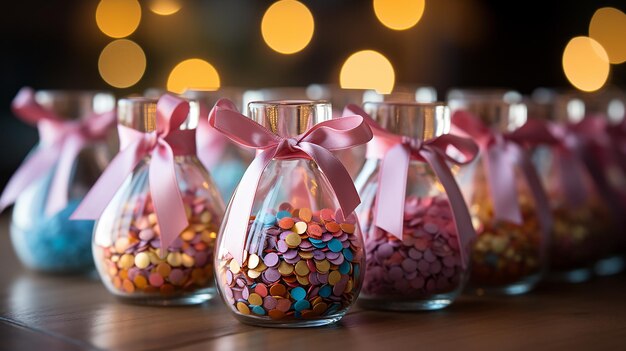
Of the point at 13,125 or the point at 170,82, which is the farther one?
the point at 170,82

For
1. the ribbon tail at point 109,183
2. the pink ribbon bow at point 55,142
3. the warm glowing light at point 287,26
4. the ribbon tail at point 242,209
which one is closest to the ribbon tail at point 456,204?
the ribbon tail at point 242,209

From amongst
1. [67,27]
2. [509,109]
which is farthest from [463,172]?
[67,27]

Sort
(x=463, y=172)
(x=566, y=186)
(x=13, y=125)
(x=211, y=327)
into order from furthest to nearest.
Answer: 1. (x=13, y=125)
2. (x=566, y=186)
3. (x=463, y=172)
4. (x=211, y=327)

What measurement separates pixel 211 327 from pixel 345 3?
1.80 m

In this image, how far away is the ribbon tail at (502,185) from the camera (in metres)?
1.17

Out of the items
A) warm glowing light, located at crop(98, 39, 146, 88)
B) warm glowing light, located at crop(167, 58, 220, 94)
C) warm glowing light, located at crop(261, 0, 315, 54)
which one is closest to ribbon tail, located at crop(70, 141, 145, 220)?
warm glowing light, located at crop(98, 39, 146, 88)

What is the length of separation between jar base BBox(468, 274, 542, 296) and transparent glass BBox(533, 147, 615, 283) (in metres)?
0.10

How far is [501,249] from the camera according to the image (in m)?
1.17

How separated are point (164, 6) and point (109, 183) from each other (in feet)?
4.51

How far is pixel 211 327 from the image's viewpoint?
3.18 feet

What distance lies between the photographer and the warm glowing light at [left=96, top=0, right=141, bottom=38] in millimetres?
2295

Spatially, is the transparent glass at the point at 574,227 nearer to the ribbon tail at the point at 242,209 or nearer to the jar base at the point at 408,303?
the jar base at the point at 408,303

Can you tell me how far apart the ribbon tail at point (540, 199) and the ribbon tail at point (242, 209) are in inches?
16.6

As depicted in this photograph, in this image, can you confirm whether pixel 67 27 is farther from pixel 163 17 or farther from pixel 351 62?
pixel 351 62
